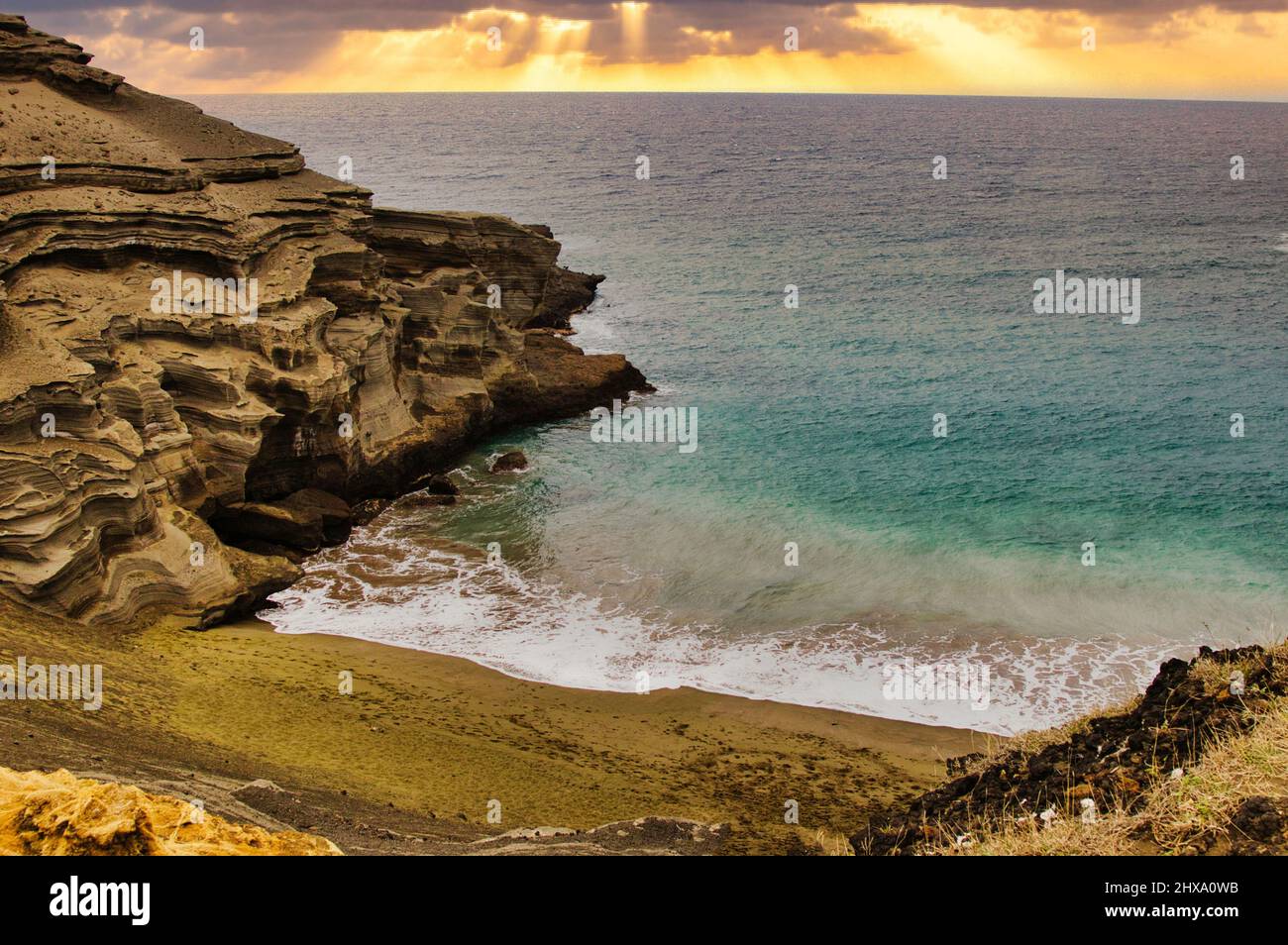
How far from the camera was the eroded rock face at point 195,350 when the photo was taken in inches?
926

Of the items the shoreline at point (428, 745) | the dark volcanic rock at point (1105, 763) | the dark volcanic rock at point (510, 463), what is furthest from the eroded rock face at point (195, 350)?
the dark volcanic rock at point (1105, 763)

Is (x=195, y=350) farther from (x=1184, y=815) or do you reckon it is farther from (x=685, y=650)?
(x=1184, y=815)

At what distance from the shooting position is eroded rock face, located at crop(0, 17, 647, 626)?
23531mm

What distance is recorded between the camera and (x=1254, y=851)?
348 inches

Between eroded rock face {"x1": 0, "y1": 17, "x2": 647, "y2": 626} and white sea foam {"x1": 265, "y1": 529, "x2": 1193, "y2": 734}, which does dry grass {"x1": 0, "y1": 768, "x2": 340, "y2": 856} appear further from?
white sea foam {"x1": 265, "y1": 529, "x2": 1193, "y2": 734}

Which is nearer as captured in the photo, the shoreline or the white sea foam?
the shoreline

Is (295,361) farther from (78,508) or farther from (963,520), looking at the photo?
(963,520)

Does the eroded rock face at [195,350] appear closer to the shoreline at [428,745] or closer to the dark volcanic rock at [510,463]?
the dark volcanic rock at [510,463]

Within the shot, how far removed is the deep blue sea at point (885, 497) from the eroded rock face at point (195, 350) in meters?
2.53

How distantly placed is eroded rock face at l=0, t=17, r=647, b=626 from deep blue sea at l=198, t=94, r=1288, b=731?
2.53m

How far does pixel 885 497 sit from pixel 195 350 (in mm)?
19711

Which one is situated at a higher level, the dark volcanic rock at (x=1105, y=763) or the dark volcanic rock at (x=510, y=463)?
the dark volcanic rock at (x=510, y=463)

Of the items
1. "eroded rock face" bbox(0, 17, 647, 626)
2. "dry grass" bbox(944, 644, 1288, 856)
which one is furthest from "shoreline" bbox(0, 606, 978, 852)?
"dry grass" bbox(944, 644, 1288, 856)

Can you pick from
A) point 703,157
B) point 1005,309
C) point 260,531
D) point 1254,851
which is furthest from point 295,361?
point 703,157
